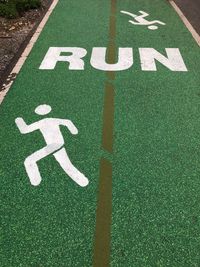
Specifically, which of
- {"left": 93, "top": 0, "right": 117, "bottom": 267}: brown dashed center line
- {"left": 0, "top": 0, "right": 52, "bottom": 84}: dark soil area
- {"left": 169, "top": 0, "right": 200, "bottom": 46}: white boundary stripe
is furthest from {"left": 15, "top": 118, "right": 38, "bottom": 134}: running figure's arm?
{"left": 169, "top": 0, "right": 200, "bottom": 46}: white boundary stripe

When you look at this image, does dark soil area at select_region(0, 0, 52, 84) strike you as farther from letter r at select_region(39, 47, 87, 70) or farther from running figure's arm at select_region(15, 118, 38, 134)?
running figure's arm at select_region(15, 118, 38, 134)

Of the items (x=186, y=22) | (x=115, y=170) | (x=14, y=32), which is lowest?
(x=186, y=22)

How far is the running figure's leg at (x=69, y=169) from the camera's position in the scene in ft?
15.3

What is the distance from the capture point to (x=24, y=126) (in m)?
5.71

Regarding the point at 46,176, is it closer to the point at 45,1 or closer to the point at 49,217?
the point at 49,217

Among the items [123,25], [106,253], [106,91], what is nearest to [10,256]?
[106,253]

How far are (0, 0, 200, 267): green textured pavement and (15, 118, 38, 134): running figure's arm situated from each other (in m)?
0.08

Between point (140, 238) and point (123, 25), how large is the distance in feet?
24.6

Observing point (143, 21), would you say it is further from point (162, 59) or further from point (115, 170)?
point (115, 170)

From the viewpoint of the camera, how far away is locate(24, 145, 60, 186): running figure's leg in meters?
4.69

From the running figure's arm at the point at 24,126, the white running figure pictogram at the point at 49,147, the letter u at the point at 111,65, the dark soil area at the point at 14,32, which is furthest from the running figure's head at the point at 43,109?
the letter u at the point at 111,65

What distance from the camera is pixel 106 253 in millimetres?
3760

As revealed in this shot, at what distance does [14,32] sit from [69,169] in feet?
20.1

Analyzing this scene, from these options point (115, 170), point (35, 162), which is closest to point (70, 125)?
point (35, 162)
